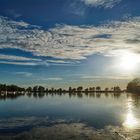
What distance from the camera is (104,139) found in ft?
102

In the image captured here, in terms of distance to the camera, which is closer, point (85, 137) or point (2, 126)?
point (85, 137)

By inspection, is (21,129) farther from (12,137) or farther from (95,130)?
(95,130)

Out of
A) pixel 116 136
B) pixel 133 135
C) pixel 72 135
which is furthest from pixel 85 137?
pixel 133 135

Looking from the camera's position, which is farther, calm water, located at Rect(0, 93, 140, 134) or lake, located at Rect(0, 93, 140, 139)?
calm water, located at Rect(0, 93, 140, 134)

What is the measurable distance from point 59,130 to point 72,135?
163 inches

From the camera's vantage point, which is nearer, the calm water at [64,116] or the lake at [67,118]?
the lake at [67,118]

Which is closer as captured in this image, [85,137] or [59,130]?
[85,137]

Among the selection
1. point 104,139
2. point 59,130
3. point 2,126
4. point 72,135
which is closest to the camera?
point 104,139

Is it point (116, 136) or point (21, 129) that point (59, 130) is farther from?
point (116, 136)

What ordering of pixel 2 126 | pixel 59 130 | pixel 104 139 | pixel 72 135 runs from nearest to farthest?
pixel 104 139
pixel 72 135
pixel 59 130
pixel 2 126

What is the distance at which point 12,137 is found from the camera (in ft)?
106

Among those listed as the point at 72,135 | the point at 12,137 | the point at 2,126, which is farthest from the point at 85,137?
the point at 2,126

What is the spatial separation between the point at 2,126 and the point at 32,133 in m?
8.26

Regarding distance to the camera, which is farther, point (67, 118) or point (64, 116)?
point (64, 116)
